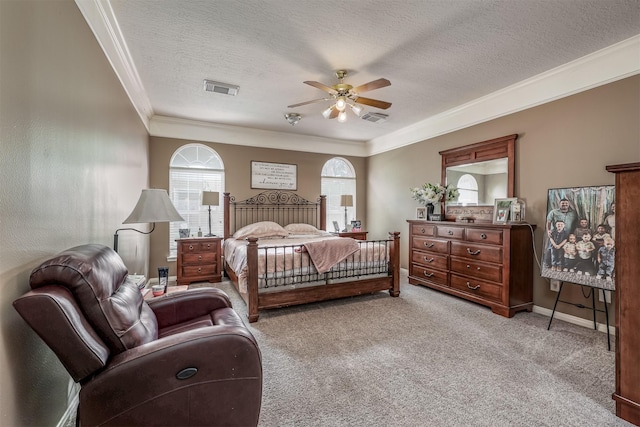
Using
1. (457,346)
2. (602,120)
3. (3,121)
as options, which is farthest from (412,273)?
(3,121)

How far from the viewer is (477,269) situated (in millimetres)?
3709

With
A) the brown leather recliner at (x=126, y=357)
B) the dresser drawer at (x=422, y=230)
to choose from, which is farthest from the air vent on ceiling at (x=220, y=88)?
the dresser drawer at (x=422, y=230)

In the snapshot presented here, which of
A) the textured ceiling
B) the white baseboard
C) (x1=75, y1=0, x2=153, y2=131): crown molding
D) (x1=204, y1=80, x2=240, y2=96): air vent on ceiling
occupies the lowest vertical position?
the white baseboard

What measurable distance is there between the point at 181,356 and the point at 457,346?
2.45 meters

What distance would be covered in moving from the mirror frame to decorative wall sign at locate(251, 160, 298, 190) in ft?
9.70

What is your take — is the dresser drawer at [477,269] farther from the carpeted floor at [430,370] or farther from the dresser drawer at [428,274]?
the carpeted floor at [430,370]

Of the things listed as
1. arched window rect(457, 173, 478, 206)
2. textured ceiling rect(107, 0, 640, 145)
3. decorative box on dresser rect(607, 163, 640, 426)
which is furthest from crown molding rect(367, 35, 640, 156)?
decorative box on dresser rect(607, 163, 640, 426)

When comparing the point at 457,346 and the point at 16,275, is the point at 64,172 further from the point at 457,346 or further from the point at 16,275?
the point at 457,346

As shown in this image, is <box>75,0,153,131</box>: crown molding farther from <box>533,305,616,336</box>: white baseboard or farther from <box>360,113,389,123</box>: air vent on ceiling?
<box>533,305,616,336</box>: white baseboard

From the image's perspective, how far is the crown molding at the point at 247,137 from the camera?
4988mm

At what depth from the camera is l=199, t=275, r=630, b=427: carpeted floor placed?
1.78 metres

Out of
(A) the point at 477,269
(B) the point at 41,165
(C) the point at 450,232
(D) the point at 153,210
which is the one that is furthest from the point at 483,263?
(B) the point at 41,165

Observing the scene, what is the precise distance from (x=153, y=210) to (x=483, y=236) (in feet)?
12.3

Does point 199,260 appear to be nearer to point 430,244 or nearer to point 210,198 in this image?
point 210,198
